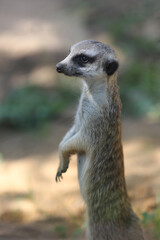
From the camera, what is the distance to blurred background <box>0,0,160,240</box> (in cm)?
416

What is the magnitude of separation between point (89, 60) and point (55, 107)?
3804mm

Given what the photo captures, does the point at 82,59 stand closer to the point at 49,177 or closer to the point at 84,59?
the point at 84,59

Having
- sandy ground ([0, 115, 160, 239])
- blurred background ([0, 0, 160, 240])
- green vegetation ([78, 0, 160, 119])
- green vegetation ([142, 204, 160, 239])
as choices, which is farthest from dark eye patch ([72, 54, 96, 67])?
green vegetation ([78, 0, 160, 119])

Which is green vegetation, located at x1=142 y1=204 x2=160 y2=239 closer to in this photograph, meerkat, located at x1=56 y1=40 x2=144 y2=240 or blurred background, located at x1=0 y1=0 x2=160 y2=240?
blurred background, located at x1=0 y1=0 x2=160 y2=240

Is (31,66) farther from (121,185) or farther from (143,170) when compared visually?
(121,185)

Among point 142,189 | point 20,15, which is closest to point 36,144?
point 142,189

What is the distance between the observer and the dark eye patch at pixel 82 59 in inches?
103

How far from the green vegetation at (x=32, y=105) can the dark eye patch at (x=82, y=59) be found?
3.50 metres

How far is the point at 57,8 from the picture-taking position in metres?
10.3

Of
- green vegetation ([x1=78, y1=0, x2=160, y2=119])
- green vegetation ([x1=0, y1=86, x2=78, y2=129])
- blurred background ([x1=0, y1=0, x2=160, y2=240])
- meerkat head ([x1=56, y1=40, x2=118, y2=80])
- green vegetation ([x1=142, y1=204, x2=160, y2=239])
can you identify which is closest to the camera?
meerkat head ([x1=56, y1=40, x2=118, y2=80])

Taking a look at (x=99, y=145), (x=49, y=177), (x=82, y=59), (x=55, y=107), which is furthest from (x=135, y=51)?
(x=82, y=59)

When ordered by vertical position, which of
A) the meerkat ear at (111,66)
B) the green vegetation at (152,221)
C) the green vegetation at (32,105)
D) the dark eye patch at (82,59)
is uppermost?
the green vegetation at (32,105)

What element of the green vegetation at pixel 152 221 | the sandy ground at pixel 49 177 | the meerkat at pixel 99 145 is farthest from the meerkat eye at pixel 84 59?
the sandy ground at pixel 49 177

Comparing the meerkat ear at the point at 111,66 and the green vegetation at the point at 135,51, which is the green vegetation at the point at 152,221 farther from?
the green vegetation at the point at 135,51
